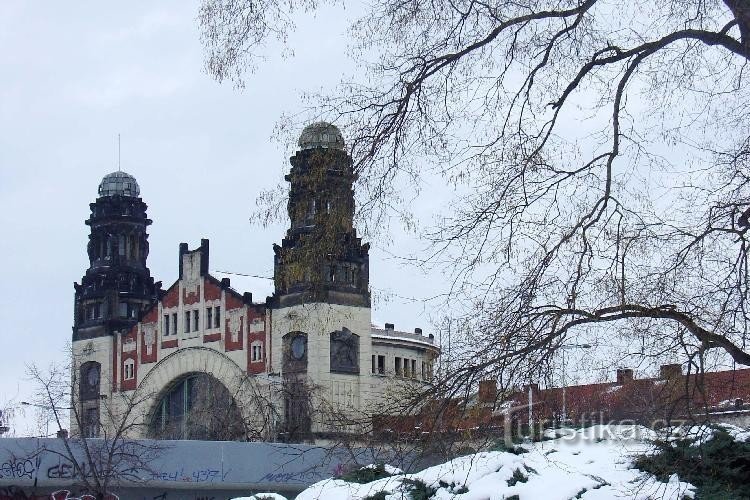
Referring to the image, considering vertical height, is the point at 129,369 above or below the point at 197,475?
above

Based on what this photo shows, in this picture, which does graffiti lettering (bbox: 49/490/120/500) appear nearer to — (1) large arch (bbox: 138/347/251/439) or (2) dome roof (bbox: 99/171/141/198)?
(1) large arch (bbox: 138/347/251/439)

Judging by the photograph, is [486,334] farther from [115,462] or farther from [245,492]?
[245,492]

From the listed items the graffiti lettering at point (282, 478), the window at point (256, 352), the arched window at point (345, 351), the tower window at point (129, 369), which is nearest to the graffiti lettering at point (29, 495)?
the graffiti lettering at point (282, 478)

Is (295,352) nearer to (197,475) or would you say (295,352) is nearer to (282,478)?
(197,475)

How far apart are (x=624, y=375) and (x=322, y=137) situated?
3.45 meters

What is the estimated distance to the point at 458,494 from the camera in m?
14.1

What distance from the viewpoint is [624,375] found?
1151cm

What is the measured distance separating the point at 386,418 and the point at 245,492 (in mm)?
33678

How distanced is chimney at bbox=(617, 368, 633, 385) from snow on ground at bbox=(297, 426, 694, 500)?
122 cm

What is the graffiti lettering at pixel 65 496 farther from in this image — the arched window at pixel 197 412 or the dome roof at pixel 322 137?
the dome roof at pixel 322 137

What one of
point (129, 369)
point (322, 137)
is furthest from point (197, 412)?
point (322, 137)

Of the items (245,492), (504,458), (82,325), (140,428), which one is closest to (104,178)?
(82,325)

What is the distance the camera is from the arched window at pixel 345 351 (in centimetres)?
6675

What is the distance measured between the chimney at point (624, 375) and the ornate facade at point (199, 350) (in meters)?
41.7
